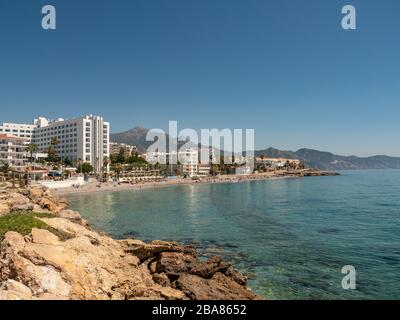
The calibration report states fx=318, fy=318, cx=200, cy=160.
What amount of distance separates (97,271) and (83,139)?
143 metres

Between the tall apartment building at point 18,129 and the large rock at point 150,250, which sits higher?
the tall apartment building at point 18,129

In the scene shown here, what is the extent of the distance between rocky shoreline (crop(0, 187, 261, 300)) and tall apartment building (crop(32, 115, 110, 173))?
13324 centimetres

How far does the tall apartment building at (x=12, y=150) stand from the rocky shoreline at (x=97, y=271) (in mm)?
A: 100423

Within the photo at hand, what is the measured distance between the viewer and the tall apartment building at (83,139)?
150m

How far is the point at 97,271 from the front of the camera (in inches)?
613

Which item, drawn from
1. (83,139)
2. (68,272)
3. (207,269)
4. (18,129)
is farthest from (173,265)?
(18,129)

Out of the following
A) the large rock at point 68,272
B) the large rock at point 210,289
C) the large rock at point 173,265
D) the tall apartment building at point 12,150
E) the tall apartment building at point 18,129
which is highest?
the tall apartment building at point 18,129

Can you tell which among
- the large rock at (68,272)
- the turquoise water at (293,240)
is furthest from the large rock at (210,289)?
the turquoise water at (293,240)

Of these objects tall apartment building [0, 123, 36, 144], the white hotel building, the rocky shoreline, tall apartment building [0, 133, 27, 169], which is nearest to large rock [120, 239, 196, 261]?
the rocky shoreline

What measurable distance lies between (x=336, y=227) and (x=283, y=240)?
11257 millimetres

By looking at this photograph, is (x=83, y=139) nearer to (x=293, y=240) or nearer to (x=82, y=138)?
(x=82, y=138)

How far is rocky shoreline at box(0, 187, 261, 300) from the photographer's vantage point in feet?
40.3

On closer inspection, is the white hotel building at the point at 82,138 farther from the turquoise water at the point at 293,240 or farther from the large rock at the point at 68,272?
the large rock at the point at 68,272

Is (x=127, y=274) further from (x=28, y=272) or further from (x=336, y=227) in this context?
(x=336, y=227)
